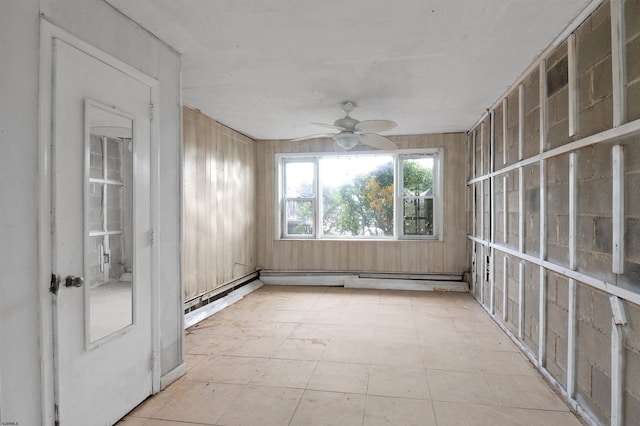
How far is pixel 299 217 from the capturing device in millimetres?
6480

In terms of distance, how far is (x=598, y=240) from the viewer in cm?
210

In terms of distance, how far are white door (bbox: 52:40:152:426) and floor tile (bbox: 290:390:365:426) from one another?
3.66 feet

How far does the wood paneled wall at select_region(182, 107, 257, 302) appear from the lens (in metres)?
4.24

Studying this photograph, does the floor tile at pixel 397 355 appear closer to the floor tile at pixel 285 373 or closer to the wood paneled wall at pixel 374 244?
the floor tile at pixel 285 373

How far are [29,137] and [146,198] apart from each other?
2.81ft

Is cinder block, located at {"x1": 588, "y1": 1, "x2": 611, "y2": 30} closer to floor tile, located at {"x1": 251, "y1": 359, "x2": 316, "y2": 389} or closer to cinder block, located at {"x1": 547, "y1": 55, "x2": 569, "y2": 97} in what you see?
cinder block, located at {"x1": 547, "y1": 55, "x2": 569, "y2": 97}

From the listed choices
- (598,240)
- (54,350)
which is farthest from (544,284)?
(54,350)

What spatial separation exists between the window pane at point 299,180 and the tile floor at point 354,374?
2533 mm

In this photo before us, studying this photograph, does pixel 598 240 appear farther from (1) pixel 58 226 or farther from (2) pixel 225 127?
(2) pixel 225 127

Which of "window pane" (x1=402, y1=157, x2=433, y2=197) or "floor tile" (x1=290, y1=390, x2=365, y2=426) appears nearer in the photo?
"floor tile" (x1=290, y1=390, x2=365, y2=426)

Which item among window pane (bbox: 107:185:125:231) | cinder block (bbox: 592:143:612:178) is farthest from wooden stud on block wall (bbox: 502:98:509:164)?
window pane (bbox: 107:185:125:231)

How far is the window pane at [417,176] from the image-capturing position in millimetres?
6000

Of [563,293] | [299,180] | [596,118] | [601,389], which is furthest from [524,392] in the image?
[299,180]

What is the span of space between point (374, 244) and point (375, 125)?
2765 mm
